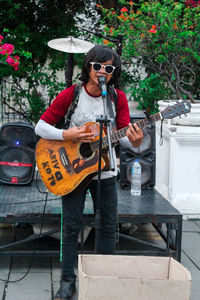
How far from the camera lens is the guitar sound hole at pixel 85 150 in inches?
132

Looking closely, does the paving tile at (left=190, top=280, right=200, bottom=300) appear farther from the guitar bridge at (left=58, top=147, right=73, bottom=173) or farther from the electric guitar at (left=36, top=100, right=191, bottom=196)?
the guitar bridge at (left=58, top=147, right=73, bottom=173)

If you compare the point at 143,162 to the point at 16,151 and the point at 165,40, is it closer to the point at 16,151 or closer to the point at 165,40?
the point at 16,151

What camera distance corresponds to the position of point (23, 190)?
507 centimetres

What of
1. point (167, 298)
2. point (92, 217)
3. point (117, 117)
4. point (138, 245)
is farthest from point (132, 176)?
point (167, 298)

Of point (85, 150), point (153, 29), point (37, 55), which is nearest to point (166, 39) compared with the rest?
point (153, 29)

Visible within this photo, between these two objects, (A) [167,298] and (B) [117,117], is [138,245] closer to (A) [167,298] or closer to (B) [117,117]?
(B) [117,117]

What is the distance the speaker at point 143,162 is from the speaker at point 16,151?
102 centimetres

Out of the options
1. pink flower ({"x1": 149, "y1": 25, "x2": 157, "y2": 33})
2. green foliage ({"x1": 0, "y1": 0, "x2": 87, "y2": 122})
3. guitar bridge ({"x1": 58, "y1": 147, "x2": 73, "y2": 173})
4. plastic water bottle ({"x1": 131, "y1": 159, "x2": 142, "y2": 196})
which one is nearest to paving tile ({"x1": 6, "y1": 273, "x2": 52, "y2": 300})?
guitar bridge ({"x1": 58, "y1": 147, "x2": 73, "y2": 173})

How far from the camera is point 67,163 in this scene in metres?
3.41

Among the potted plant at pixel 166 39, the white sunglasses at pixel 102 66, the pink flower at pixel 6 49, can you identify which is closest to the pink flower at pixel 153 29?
the potted plant at pixel 166 39

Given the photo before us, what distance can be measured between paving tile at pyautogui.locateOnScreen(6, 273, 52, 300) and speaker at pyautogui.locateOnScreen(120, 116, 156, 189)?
1.60 metres

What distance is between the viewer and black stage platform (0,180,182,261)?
4117mm

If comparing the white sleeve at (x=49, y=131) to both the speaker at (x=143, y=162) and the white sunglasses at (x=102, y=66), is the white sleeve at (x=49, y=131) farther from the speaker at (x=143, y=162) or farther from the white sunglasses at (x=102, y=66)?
the speaker at (x=143, y=162)

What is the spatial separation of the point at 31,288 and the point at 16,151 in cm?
191
